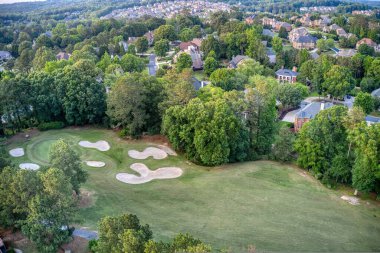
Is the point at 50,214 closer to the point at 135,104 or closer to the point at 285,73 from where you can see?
the point at 135,104

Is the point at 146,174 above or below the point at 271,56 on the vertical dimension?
above

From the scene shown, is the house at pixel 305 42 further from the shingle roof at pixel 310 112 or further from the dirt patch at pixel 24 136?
the dirt patch at pixel 24 136

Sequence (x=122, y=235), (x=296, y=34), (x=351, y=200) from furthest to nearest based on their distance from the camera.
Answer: (x=296, y=34) < (x=351, y=200) < (x=122, y=235)

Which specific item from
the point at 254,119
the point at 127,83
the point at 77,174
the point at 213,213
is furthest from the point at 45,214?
the point at 254,119

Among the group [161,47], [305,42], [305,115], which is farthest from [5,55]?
[305,42]

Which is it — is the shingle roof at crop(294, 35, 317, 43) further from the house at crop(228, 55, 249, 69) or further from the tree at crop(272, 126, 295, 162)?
the tree at crop(272, 126, 295, 162)

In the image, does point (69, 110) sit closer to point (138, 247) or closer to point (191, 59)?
point (138, 247)

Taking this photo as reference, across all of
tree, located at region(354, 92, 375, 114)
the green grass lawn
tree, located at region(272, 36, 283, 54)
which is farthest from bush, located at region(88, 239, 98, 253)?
tree, located at region(272, 36, 283, 54)
